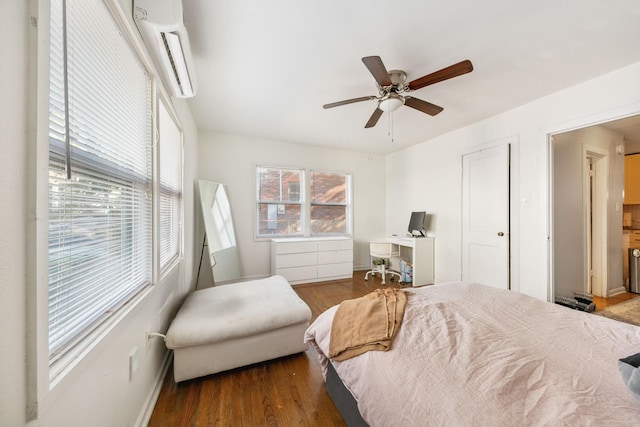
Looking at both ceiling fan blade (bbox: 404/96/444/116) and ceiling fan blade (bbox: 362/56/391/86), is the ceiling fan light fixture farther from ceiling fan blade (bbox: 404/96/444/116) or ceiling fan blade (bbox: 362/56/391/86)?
ceiling fan blade (bbox: 362/56/391/86)

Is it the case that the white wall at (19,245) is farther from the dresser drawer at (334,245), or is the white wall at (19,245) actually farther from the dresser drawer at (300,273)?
the dresser drawer at (334,245)

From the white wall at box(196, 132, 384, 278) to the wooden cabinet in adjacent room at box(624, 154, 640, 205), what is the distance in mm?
3684

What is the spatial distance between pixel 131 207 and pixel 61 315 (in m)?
0.69

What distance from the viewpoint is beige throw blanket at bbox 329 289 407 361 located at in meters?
1.18

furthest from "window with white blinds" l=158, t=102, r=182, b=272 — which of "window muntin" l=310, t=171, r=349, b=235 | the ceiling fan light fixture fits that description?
"window muntin" l=310, t=171, r=349, b=235

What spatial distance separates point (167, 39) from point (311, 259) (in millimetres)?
3271

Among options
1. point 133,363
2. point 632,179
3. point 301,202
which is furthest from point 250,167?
point 632,179

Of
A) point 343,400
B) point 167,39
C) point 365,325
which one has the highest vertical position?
point 167,39

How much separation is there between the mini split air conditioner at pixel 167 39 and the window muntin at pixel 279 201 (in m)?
2.37

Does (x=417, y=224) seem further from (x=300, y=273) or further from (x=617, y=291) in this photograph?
(x=617, y=291)

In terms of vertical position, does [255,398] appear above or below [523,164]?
below

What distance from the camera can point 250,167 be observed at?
157 inches

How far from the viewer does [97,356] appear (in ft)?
2.97

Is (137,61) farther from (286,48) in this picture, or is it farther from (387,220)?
(387,220)
